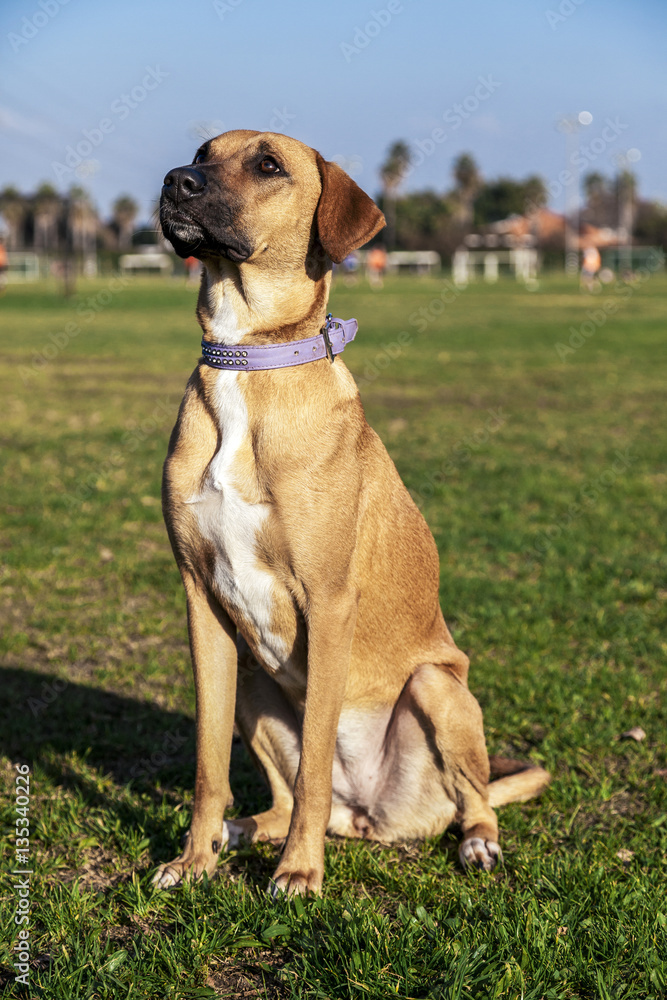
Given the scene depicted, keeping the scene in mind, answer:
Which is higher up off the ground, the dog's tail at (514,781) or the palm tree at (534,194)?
the palm tree at (534,194)

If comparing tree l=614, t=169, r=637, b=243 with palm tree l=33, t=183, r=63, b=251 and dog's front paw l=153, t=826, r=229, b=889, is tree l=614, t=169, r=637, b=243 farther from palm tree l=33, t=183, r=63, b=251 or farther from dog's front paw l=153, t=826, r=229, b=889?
dog's front paw l=153, t=826, r=229, b=889

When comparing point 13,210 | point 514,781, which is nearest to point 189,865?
point 514,781

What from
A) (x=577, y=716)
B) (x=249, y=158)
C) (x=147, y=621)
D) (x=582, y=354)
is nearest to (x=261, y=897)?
(x=577, y=716)

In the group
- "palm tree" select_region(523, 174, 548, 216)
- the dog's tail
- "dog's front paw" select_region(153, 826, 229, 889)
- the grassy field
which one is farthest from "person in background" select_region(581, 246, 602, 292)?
"palm tree" select_region(523, 174, 548, 216)

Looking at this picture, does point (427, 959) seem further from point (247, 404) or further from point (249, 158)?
point (249, 158)

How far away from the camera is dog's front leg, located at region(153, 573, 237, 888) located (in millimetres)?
3031

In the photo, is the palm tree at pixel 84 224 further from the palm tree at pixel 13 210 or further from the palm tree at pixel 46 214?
the palm tree at pixel 13 210

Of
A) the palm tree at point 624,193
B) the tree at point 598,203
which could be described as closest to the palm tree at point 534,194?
the palm tree at point 624,193

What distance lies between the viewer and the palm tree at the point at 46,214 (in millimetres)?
130625

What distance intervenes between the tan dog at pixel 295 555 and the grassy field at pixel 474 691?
231mm

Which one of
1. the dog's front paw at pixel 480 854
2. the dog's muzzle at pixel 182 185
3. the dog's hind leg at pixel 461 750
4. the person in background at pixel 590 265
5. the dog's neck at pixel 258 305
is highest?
the person in background at pixel 590 265

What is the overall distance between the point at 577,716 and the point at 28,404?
10.8 m

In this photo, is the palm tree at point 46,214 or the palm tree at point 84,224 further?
the palm tree at point 46,214

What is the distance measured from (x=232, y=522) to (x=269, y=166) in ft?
3.87
